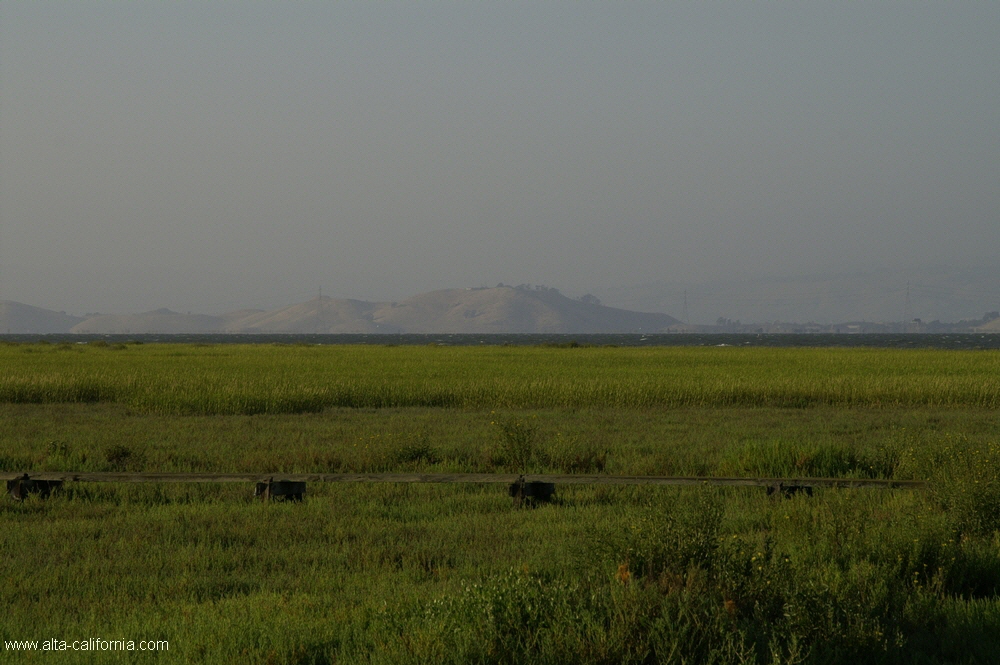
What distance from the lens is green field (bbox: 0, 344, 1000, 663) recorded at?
5.11 meters

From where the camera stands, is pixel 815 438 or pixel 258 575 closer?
pixel 258 575

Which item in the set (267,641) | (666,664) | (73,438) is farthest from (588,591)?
(73,438)

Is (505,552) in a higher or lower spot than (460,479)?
lower

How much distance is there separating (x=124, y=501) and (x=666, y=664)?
27.4 feet

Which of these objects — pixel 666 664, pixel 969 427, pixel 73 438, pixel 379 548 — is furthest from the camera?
pixel 969 427

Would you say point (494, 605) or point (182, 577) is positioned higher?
point (494, 605)

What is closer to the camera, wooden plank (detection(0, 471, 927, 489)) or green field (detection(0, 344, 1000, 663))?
green field (detection(0, 344, 1000, 663))

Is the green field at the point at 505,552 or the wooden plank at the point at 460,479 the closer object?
the green field at the point at 505,552

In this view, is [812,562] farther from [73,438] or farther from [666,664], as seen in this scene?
[73,438]

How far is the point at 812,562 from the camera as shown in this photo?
702 centimetres

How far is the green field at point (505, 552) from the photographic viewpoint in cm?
511

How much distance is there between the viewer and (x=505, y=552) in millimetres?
8148

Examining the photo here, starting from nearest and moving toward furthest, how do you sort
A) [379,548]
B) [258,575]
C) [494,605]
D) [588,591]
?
1. [494,605]
2. [588,591]
3. [258,575]
4. [379,548]

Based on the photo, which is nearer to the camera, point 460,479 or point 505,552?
point 505,552
